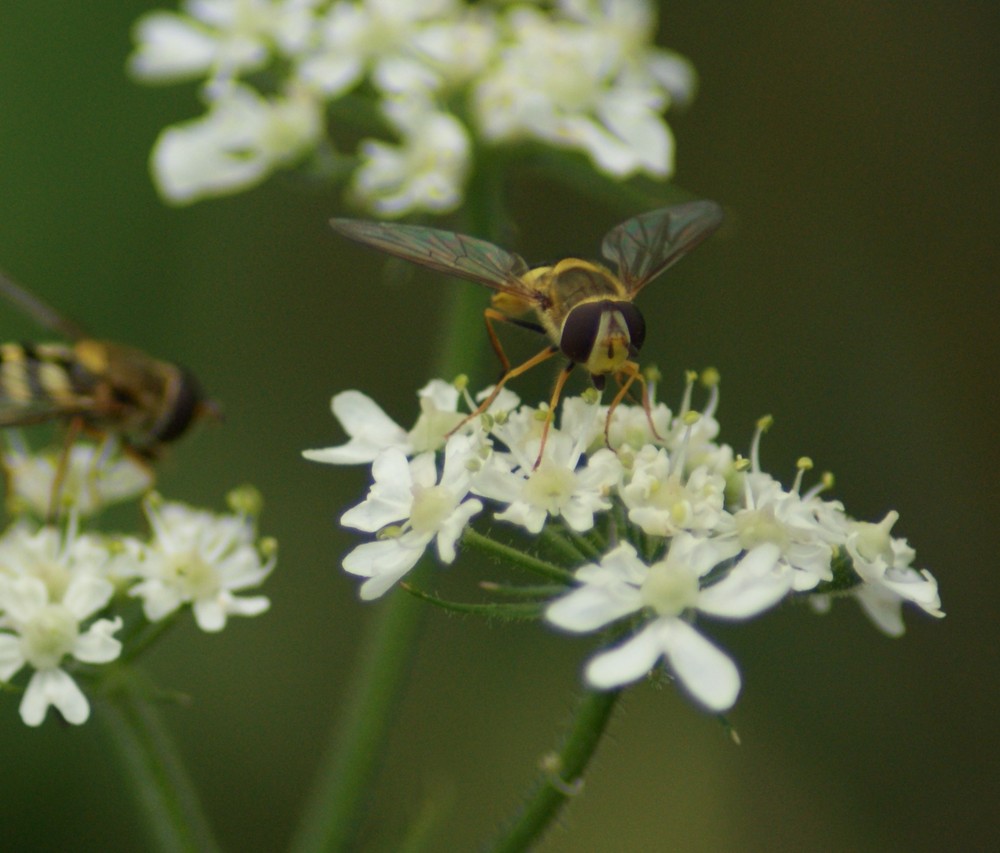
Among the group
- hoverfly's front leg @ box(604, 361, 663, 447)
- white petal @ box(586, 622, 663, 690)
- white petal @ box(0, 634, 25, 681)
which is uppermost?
hoverfly's front leg @ box(604, 361, 663, 447)

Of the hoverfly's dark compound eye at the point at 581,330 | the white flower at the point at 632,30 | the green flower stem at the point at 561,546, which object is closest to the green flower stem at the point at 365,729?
the green flower stem at the point at 561,546

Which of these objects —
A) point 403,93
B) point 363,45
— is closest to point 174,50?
point 363,45

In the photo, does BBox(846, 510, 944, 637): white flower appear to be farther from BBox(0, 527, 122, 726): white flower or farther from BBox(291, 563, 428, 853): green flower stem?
BBox(0, 527, 122, 726): white flower

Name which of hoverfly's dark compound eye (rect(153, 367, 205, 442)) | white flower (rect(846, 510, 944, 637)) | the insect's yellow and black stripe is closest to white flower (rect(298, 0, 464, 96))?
hoverfly's dark compound eye (rect(153, 367, 205, 442))

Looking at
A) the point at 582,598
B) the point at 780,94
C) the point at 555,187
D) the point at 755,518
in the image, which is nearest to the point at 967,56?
the point at 780,94

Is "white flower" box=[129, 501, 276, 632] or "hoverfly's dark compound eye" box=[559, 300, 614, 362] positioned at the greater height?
"hoverfly's dark compound eye" box=[559, 300, 614, 362]

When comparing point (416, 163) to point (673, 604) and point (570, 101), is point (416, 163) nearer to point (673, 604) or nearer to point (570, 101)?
point (570, 101)
